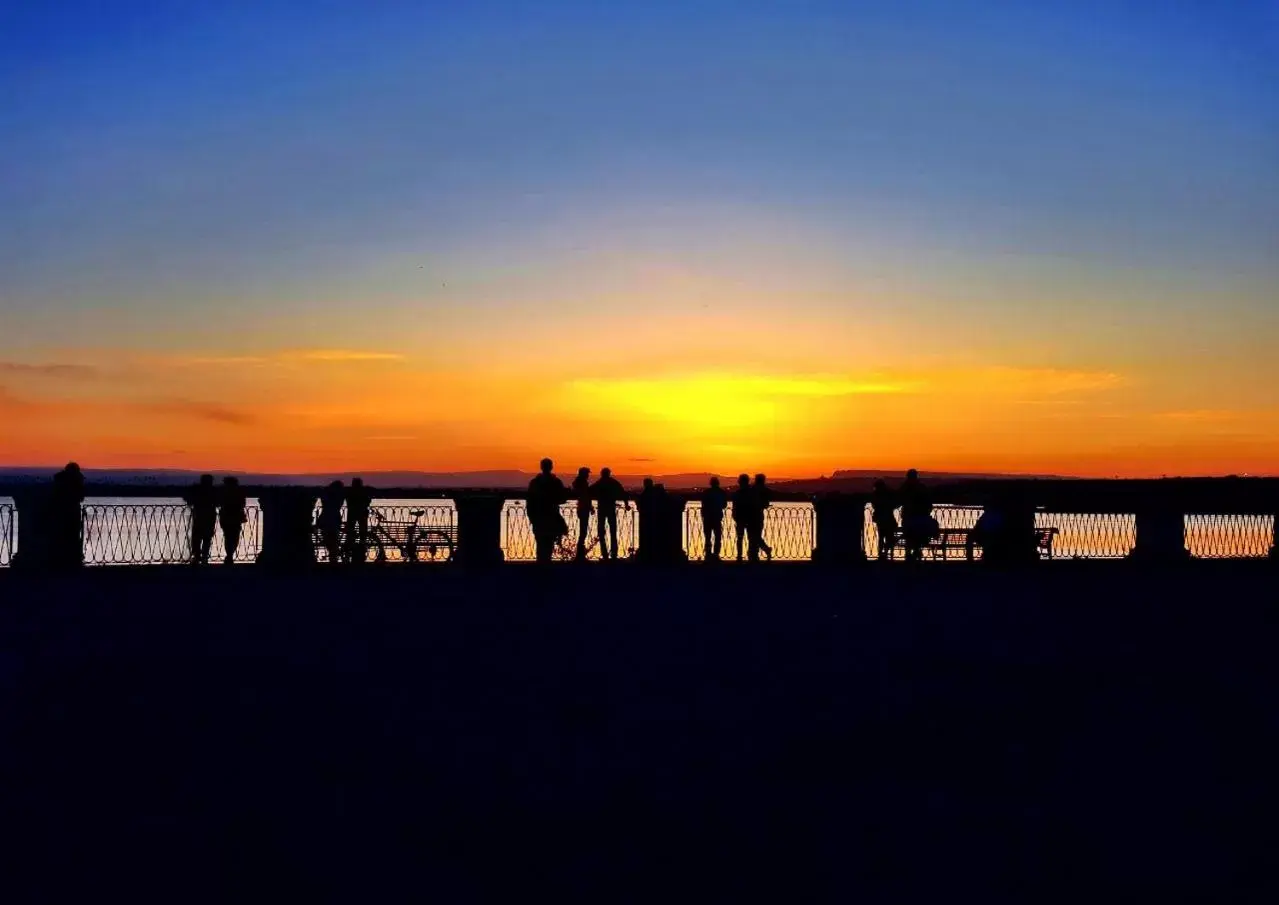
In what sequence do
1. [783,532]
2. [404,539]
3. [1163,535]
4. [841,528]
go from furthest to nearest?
[783,532], [1163,535], [404,539], [841,528]

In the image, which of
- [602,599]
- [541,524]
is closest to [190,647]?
[602,599]

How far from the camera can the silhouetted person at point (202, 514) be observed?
2830 centimetres

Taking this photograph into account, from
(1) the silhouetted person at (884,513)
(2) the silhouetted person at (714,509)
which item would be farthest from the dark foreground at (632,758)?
(1) the silhouetted person at (884,513)

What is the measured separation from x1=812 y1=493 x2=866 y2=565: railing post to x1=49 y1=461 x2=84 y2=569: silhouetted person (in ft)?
46.3

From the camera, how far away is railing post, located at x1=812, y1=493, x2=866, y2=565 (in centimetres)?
3225

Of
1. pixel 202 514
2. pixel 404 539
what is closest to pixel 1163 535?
pixel 404 539

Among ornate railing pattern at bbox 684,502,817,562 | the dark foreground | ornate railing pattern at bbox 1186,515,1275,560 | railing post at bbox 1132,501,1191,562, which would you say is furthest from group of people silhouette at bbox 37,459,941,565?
ornate railing pattern at bbox 1186,515,1275,560

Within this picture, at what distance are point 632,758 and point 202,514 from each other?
20.4 meters

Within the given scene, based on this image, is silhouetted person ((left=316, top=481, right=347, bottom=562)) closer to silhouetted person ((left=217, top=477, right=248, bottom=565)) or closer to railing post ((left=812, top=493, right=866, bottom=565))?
silhouetted person ((left=217, top=477, right=248, bottom=565))

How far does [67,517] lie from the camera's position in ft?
88.4

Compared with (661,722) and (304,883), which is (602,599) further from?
(304,883)

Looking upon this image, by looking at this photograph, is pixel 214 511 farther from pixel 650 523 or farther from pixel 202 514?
pixel 650 523

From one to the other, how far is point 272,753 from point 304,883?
2.98 meters

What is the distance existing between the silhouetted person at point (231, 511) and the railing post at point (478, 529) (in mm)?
3991
